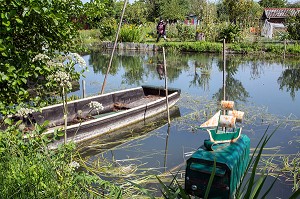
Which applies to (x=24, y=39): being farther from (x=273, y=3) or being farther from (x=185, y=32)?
(x=273, y=3)

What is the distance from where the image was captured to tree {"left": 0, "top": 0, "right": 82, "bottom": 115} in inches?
143

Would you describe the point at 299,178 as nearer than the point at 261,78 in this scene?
Yes

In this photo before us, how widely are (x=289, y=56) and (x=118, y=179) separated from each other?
17.4m

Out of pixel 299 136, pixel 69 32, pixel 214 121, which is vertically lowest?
pixel 299 136

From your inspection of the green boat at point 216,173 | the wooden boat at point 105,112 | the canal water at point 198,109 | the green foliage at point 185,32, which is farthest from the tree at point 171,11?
the green boat at point 216,173

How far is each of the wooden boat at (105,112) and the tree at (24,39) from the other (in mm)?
1063

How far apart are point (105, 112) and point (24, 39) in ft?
12.4

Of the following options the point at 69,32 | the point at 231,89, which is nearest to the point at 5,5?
the point at 69,32

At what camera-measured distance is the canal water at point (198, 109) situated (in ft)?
18.8

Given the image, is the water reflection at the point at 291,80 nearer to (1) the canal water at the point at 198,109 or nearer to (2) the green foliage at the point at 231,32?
(1) the canal water at the point at 198,109

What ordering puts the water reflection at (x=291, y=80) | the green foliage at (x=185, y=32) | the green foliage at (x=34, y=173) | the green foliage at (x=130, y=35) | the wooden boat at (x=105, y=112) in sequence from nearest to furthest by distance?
the green foliage at (x=34, y=173)
the wooden boat at (x=105, y=112)
the water reflection at (x=291, y=80)
the green foliage at (x=130, y=35)
the green foliage at (x=185, y=32)

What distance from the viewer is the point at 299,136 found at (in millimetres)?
7023

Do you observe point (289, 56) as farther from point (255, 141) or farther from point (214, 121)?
point (214, 121)

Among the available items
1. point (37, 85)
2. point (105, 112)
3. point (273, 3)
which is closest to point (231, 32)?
point (105, 112)
